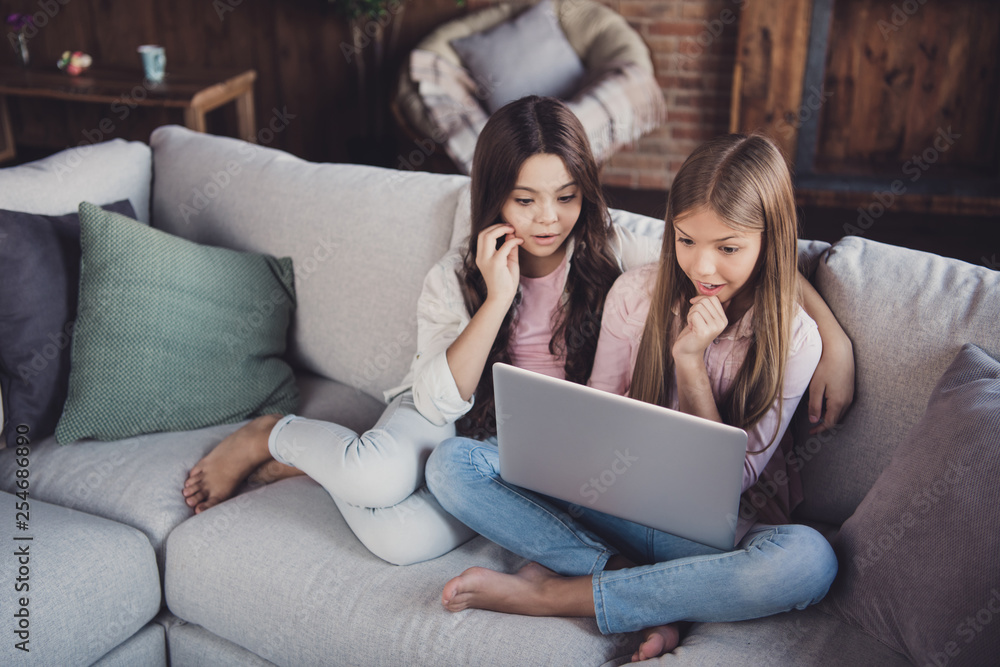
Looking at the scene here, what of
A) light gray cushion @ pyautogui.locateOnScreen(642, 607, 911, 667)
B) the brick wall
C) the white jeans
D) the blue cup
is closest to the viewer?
light gray cushion @ pyautogui.locateOnScreen(642, 607, 911, 667)

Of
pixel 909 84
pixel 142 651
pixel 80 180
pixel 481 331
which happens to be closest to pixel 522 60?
pixel 909 84

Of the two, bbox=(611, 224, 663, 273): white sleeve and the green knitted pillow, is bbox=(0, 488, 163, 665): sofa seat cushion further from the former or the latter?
bbox=(611, 224, 663, 273): white sleeve

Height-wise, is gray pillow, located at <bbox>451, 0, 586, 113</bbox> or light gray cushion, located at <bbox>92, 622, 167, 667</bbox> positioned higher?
gray pillow, located at <bbox>451, 0, 586, 113</bbox>

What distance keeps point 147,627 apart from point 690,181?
121 cm

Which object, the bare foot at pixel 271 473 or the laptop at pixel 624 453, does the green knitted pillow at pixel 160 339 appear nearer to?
the bare foot at pixel 271 473

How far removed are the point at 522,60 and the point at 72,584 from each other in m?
2.85

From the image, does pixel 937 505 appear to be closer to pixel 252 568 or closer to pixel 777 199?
pixel 777 199

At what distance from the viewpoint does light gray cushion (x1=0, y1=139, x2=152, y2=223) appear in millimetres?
1798

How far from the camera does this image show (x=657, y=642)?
1185mm

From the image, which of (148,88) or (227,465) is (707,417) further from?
(148,88)

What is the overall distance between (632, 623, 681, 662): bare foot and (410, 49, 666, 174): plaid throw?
2270mm

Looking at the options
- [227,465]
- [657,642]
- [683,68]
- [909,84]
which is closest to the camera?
[657,642]

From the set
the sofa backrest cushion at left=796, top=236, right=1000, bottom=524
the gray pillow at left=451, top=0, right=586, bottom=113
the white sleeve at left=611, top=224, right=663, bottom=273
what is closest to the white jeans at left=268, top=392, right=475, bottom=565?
the white sleeve at left=611, top=224, right=663, bottom=273

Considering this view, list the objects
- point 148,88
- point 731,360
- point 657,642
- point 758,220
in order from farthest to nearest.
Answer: point 148,88, point 731,360, point 758,220, point 657,642
